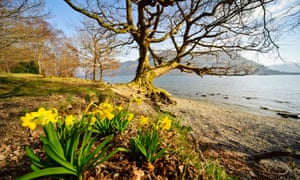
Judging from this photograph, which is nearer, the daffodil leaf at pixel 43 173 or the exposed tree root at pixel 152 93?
the daffodil leaf at pixel 43 173

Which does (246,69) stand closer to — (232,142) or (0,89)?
(232,142)

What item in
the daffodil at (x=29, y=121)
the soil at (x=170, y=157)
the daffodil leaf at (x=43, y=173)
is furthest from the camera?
the soil at (x=170, y=157)

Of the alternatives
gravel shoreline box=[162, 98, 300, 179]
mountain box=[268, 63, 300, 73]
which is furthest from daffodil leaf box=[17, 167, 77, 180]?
mountain box=[268, 63, 300, 73]

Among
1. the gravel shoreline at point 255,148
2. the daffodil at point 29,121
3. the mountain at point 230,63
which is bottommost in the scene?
the gravel shoreline at point 255,148

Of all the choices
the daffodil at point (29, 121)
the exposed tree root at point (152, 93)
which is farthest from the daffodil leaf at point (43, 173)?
the exposed tree root at point (152, 93)

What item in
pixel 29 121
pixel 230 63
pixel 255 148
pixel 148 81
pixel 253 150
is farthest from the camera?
pixel 230 63

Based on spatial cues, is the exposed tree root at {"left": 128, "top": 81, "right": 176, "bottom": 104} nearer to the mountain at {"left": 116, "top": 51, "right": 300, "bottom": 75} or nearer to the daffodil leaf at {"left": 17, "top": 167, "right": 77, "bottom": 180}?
the mountain at {"left": 116, "top": 51, "right": 300, "bottom": 75}

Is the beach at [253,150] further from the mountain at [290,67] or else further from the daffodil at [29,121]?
the mountain at [290,67]

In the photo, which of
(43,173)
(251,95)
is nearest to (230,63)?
(43,173)

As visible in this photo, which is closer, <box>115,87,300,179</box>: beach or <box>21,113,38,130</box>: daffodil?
<box>21,113,38,130</box>: daffodil

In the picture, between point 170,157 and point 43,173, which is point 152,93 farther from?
point 43,173

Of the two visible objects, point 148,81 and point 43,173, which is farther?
point 148,81

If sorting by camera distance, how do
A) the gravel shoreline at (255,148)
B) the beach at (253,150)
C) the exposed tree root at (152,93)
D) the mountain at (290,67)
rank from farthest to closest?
the exposed tree root at (152,93) → the mountain at (290,67) → the gravel shoreline at (255,148) → the beach at (253,150)

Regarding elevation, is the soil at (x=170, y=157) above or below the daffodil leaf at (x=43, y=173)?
below
